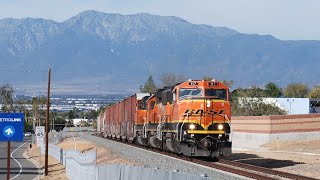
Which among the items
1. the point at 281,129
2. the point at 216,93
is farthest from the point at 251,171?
the point at 281,129

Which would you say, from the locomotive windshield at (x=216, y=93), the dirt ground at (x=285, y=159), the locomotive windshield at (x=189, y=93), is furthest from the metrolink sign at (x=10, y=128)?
the dirt ground at (x=285, y=159)

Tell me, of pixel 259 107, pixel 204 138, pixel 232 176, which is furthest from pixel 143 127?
pixel 259 107

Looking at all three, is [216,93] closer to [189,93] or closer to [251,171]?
[189,93]

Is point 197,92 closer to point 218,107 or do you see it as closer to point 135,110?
point 218,107

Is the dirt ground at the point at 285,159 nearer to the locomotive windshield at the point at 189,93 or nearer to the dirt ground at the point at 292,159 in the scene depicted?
the dirt ground at the point at 292,159

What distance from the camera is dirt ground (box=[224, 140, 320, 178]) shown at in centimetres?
2956

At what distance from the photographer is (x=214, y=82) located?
3269cm

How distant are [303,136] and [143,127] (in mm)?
19468

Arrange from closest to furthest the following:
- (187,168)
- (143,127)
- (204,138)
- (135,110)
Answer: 1. (187,168)
2. (204,138)
3. (143,127)
4. (135,110)

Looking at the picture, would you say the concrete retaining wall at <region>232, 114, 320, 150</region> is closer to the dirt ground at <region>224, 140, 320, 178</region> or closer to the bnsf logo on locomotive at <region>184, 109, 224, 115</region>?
the dirt ground at <region>224, 140, 320, 178</region>

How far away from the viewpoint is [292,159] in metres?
37.9

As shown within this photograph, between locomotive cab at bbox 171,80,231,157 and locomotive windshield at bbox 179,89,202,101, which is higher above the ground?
locomotive windshield at bbox 179,89,202,101

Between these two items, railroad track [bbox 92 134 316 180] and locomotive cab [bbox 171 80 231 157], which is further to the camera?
locomotive cab [bbox 171 80 231 157]

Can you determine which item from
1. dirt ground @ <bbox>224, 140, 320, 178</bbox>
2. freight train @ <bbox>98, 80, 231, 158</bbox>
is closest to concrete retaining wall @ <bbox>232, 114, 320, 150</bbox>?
dirt ground @ <bbox>224, 140, 320, 178</bbox>
